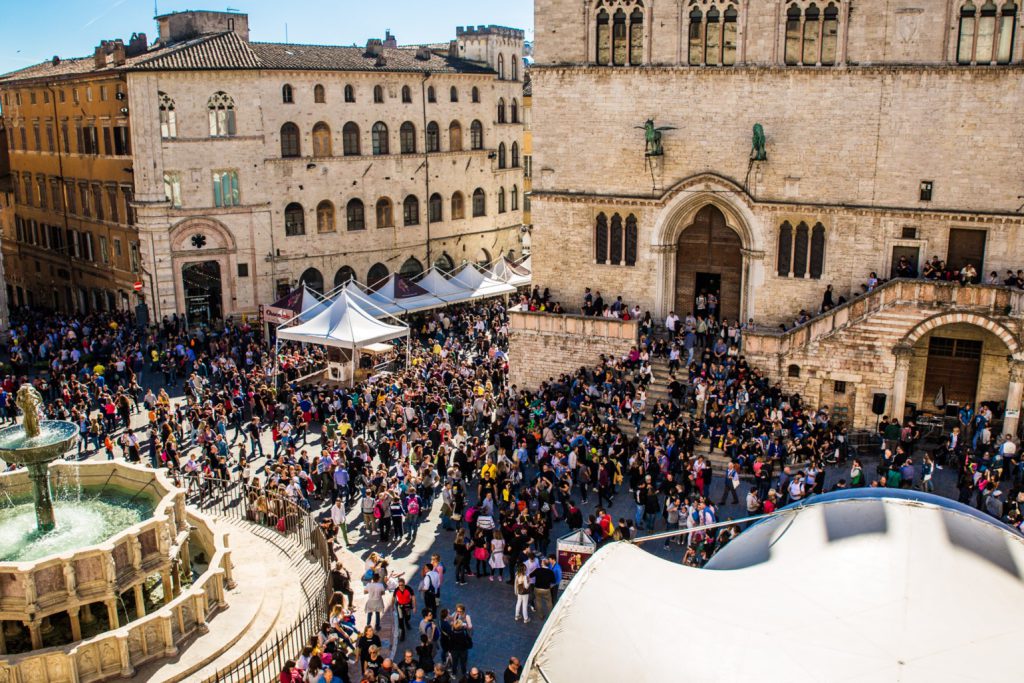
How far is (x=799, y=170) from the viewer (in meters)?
29.3

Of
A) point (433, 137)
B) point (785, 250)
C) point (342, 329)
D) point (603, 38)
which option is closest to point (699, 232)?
point (785, 250)

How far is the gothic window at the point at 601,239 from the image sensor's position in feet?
105

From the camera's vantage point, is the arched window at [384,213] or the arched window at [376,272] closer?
the arched window at [384,213]

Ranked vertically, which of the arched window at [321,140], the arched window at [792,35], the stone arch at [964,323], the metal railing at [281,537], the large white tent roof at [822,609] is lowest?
the metal railing at [281,537]

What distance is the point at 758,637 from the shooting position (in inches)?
320

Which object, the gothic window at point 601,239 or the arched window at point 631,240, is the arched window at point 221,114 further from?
the arched window at point 631,240

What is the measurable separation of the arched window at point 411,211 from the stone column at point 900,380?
28457 mm

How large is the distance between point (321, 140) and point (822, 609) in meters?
41.3

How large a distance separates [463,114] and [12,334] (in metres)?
24.4

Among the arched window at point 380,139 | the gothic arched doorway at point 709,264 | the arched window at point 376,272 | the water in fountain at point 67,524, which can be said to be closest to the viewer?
the water in fountain at point 67,524

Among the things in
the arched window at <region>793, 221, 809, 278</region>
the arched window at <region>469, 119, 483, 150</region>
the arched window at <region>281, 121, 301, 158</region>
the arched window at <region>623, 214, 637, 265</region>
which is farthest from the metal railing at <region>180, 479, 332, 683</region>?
the arched window at <region>469, 119, 483, 150</region>

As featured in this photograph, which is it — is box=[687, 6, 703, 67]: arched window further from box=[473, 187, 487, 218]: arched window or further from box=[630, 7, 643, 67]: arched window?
box=[473, 187, 487, 218]: arched window

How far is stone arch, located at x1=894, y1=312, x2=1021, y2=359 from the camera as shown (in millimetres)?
25938

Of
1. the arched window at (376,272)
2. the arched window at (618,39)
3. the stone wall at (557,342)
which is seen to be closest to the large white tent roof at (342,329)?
the stone wall at (557,342)
